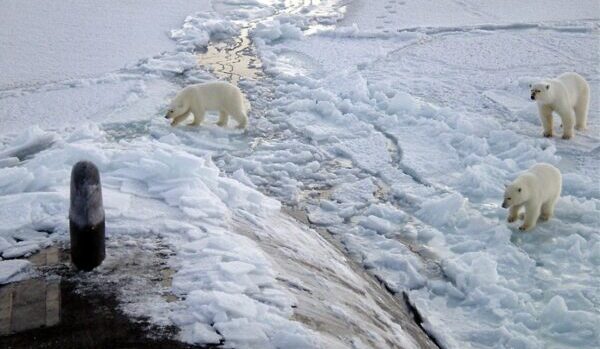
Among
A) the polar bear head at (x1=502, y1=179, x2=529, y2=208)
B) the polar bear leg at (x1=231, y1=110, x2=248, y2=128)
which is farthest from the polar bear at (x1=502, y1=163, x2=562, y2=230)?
the polar bear leg at (x1=231, y1=110, x2=248, y2=128)

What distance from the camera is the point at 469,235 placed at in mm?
5633

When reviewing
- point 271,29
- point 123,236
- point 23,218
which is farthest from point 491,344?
point 271,29

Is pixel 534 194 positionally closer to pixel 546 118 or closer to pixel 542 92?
pixel 542 92

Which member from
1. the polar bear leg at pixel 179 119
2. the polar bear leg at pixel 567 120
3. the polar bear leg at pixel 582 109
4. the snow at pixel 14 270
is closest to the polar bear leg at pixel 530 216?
the polar bear leg at pixel 567 120

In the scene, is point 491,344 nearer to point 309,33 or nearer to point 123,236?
point 123,236

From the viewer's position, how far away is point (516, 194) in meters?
5.46

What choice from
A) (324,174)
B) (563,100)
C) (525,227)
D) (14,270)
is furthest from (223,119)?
(14,270)

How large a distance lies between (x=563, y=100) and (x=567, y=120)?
0.77 ft

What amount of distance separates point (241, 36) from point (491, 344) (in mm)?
8358

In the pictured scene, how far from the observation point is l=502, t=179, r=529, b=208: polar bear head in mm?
5441

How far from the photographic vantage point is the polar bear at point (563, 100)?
7.16 meters

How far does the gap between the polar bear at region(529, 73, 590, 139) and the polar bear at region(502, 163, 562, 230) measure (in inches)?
67.3

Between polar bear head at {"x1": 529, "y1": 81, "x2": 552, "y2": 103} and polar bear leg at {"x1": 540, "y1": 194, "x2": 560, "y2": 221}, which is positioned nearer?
polar bear leg at {"x1": 540, "y1": 194, "x2": 560, "y2": 221}

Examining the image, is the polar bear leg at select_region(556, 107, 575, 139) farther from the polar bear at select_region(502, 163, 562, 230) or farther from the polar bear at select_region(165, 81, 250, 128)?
the polar bear at select_region(165, 81, 250, 128)
